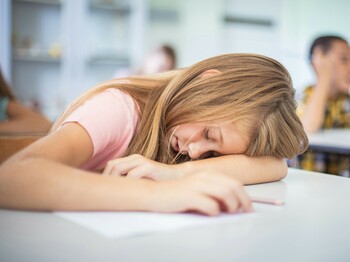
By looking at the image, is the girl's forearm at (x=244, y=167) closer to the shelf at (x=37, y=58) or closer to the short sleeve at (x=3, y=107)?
the short sleeve at (x=3, y=107)

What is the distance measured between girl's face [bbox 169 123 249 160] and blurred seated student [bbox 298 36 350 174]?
199 cm

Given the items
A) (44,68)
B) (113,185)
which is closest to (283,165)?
(113,185)

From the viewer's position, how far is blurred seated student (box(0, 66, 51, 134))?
151cm

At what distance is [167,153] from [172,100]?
0.38 ft

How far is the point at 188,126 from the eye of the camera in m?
1.09

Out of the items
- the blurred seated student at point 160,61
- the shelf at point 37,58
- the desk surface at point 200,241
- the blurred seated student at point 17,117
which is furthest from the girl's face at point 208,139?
the shelf at point 37,58

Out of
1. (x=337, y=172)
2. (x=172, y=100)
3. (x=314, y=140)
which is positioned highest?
(x=172, y=100)

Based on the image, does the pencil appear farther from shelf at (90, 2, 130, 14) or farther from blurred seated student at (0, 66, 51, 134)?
shelf at (90, 2, 130, 14)

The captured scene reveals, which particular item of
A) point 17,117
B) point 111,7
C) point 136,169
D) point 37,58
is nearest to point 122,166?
point 136,169

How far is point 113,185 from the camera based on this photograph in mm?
747

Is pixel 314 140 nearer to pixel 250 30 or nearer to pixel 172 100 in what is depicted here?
pixel 172 100

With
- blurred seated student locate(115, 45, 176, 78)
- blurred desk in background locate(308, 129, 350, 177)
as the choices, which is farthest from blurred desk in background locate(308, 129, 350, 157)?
blurred seated student locate(115, 45, 176, 78)

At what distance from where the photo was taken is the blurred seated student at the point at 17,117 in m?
1.51

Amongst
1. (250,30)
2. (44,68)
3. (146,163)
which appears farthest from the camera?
(250,30)
